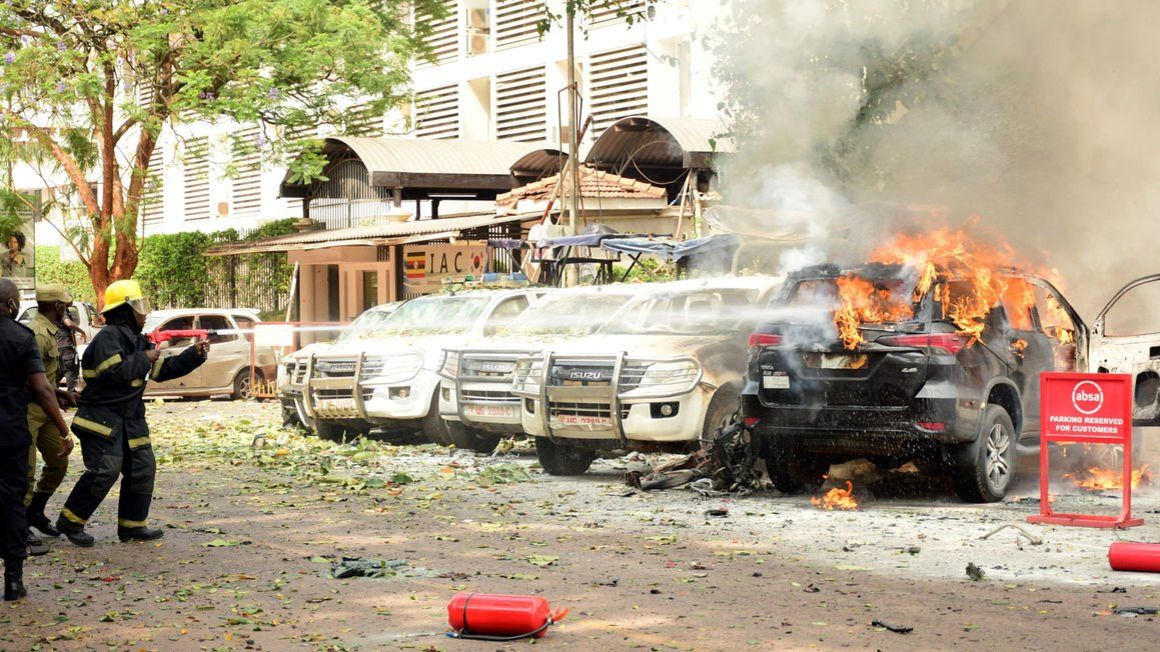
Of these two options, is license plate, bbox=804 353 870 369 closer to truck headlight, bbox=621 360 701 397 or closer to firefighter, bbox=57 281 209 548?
truck headlight, bbox=621 360 701 397

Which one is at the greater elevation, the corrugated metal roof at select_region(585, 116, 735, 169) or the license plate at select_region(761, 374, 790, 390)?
the corrugated metal roof at select_region(585, 116, 735, 169)

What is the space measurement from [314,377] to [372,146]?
43.7 ft

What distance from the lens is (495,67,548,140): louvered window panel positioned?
32.5 m

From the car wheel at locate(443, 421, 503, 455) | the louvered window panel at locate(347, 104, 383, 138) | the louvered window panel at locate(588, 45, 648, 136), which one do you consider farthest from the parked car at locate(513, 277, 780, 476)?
the louvered window panel at locate(588, 45, 648, 136)

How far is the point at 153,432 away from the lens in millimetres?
18953

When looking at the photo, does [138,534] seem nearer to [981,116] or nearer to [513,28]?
[981,116]

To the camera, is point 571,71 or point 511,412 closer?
point 511,412

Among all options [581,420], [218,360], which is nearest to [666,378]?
[581,420]

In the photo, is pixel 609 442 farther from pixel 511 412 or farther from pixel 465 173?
pixel 465 173

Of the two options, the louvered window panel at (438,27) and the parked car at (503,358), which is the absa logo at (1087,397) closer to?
the parked car at (503,358)

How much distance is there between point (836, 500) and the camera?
440 inches

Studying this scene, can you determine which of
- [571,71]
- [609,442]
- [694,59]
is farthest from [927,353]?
[694,59]

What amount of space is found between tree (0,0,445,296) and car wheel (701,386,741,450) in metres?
12.1

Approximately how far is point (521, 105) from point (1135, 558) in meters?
26.4
